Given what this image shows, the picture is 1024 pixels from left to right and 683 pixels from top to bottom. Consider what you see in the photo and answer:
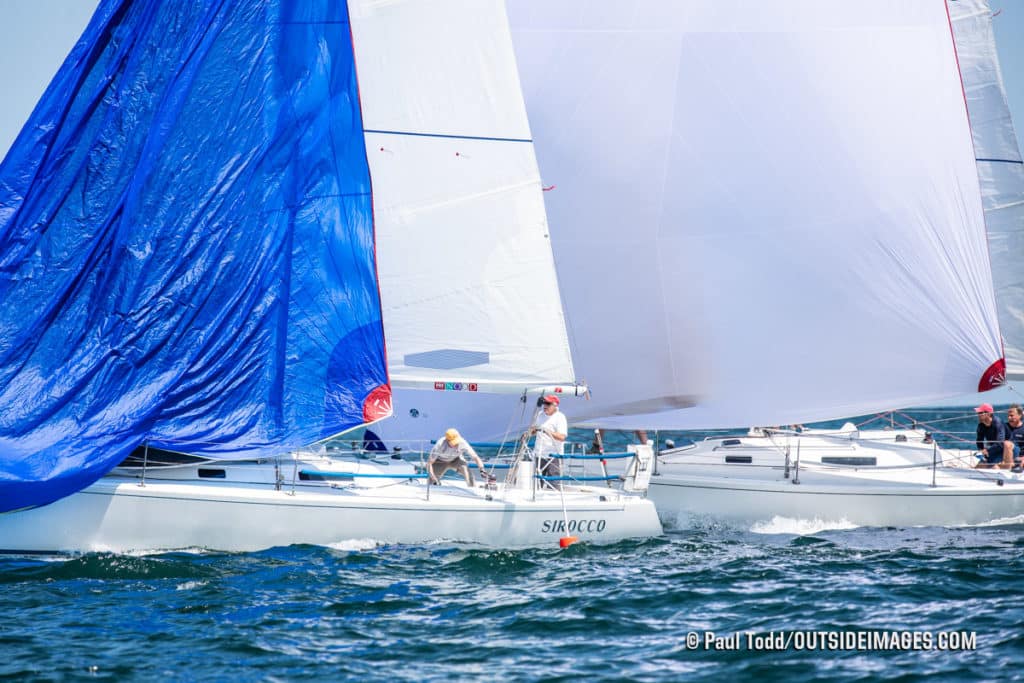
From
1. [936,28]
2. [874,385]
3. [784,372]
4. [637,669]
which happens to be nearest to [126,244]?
[637,669]

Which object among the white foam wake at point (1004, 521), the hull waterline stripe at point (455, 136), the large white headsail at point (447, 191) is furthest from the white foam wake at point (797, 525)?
the hull waterline stripe at point (455, 136)

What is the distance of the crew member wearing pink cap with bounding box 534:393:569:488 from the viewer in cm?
1434

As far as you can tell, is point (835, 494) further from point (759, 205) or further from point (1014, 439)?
point (759, 205)

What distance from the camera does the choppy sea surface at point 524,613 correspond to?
915 centimetres

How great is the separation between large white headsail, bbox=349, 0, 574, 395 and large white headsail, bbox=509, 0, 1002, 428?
8.10ft

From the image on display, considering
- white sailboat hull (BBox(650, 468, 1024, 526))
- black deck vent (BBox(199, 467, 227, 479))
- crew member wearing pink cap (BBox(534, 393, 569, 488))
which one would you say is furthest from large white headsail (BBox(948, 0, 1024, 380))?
black deck vent (BBox(199, 467, 227, 479))

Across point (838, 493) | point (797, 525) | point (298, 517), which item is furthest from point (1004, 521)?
point (298, 517)

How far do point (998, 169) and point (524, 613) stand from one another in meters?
11.0

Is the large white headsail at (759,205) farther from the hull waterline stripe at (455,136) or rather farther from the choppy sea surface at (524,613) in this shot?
the choppy sea surface at (524,613)

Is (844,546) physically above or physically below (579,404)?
below

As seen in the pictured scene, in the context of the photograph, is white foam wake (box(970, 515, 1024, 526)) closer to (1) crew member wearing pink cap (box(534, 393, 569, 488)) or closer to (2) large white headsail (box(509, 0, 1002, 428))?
(2) large white headsail (box(509, 0, 1002, 428))

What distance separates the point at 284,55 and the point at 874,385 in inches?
341

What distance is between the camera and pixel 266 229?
13492mm

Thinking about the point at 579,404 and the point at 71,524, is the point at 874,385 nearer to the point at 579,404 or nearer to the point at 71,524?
the point at 579,404
